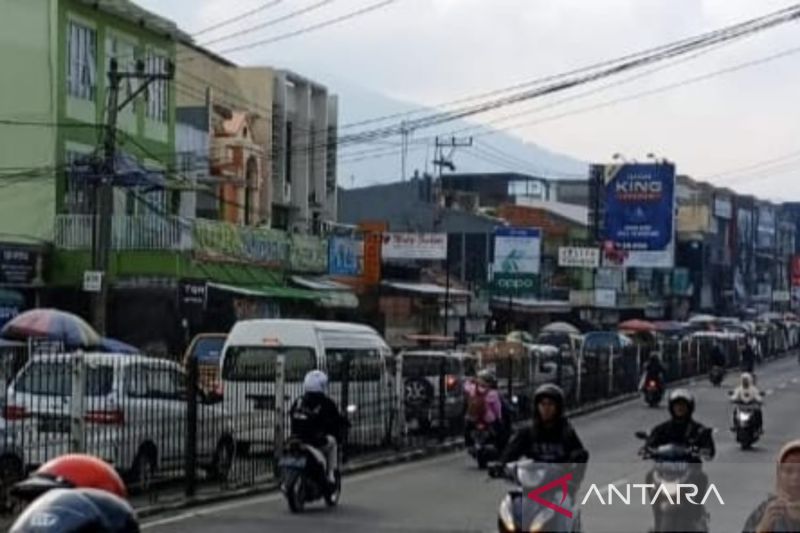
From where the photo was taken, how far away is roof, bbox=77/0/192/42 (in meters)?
44.8

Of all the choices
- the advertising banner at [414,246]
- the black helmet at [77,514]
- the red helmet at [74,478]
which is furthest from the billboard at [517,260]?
the black helmet at [77,514]

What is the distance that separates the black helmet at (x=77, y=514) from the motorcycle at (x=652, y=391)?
38941 mm

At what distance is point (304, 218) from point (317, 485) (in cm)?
4569

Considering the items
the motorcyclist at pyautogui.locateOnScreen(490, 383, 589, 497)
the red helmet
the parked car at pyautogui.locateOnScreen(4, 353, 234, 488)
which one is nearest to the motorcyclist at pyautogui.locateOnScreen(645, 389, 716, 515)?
the motorcyclist at pyautogui.locateOnScreen(490, 383, 589, 497)

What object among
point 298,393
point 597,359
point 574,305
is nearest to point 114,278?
point 597,359

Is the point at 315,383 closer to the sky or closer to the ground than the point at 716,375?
closer to the sky

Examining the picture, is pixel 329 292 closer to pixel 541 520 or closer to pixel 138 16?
pixel 138 16

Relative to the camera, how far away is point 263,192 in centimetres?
5866

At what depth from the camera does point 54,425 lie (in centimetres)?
1683

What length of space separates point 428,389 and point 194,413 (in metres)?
10.6

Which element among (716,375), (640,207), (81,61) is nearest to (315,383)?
(640,207)

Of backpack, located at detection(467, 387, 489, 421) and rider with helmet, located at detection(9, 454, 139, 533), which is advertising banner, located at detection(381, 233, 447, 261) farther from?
rider with helmet, located at detection(9, 454, 139, 533)

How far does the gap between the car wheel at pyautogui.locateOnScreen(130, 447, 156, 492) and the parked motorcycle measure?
151cm

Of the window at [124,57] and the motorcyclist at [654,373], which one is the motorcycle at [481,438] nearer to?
the motorcyclist at [654,373]
